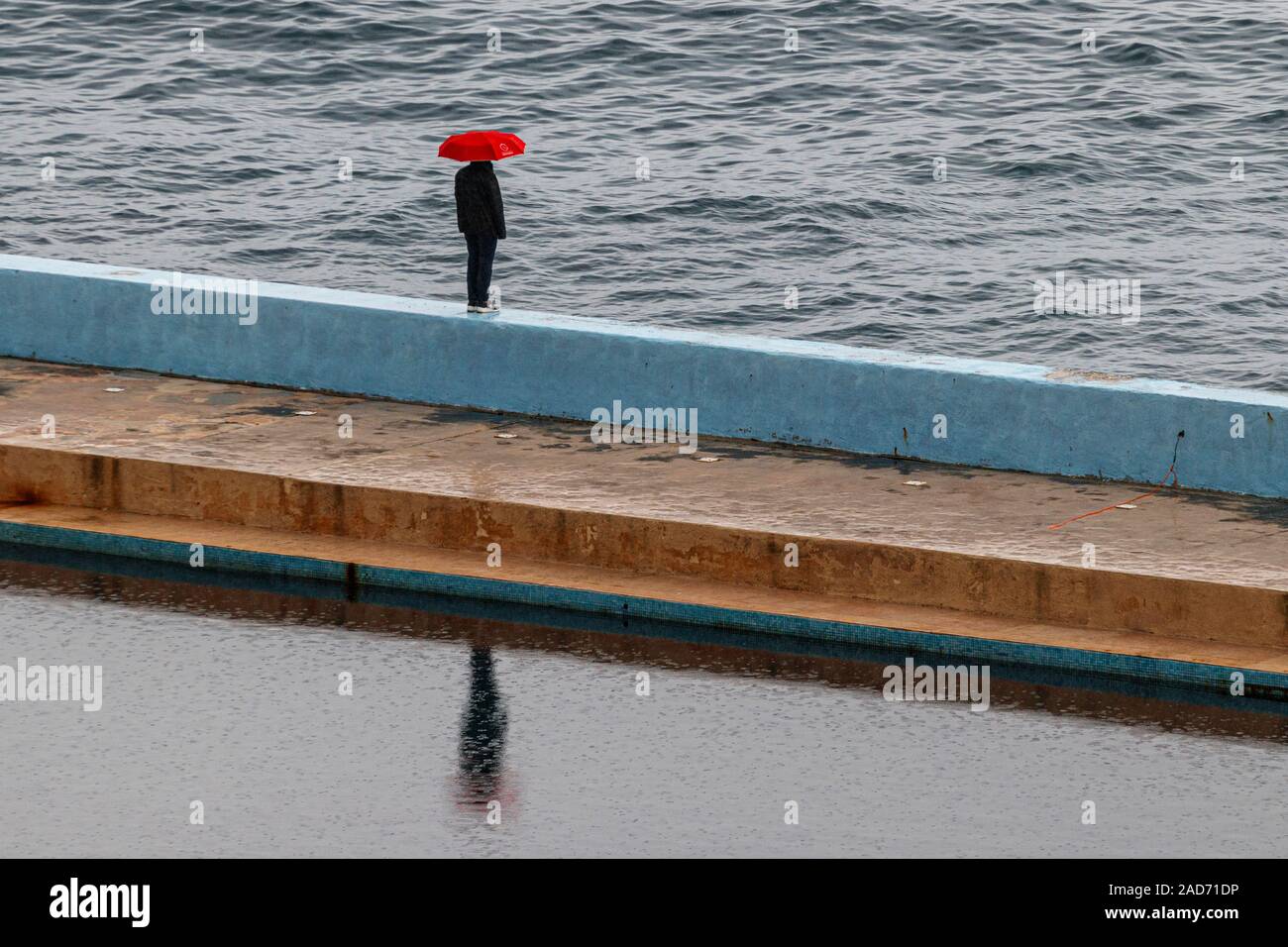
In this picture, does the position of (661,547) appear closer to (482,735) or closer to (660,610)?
(660,610)

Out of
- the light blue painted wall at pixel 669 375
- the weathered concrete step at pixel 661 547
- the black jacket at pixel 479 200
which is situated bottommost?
the weathered concrete step at pixel 661 547

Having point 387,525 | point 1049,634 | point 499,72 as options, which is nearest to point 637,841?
point 1049,634

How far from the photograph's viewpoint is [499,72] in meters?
46.0

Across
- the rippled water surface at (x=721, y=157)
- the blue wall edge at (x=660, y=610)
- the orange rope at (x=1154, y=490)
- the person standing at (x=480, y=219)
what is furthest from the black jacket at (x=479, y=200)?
the rippled water surface at (x=721, y=157)

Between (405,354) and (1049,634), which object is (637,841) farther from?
(405,354)

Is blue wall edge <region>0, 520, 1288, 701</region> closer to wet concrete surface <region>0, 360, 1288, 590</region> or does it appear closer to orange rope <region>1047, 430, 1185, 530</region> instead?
wet concrete surface <region>0, 360, 1288, 590</region>

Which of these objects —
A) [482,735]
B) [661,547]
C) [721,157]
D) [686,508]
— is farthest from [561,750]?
[721,157]

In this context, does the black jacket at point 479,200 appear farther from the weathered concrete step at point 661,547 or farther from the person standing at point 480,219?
the weathered concrete step at point 661,547

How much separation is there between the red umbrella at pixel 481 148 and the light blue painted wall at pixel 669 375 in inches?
44.8

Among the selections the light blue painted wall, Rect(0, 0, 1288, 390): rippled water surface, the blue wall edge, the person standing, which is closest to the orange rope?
the light blue painted wall

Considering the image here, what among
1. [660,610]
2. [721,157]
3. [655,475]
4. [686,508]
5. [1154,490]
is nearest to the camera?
[660,610]

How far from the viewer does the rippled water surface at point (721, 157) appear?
3231 cm

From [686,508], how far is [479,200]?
12.7 ft

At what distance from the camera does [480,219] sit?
15.8 metres
